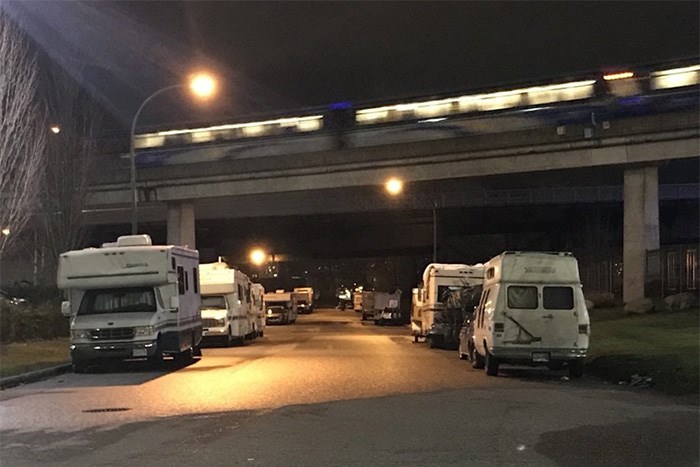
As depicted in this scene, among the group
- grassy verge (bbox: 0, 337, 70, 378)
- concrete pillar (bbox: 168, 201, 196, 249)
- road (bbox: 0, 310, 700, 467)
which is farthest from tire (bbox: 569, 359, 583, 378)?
concrete pillar (bbox: 168, 201, 196, 249)

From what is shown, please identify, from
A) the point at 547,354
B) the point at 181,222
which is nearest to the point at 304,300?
the point at 181,222

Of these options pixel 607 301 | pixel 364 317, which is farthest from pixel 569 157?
pixel 364 317

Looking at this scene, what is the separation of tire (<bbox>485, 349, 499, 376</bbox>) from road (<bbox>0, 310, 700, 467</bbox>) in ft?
0.68

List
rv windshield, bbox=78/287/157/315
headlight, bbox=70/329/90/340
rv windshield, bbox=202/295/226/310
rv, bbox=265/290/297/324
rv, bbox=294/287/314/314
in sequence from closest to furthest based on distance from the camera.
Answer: headlight, bbox=70/329/90/340 < rv windshield, bbox=78/287/157/315 < rv windshield, bbox=202/295/226/310 < rv, bbox=265/290/297/324 < rv, bbox=294/287/314/314

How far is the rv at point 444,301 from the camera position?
95.2ft

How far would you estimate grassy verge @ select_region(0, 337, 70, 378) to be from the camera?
759 inches

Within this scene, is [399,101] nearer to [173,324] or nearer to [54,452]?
[173,324]

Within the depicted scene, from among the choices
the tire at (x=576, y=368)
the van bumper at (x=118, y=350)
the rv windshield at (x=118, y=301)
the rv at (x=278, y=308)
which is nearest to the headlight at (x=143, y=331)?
the van bumper at (x=118, y=350)

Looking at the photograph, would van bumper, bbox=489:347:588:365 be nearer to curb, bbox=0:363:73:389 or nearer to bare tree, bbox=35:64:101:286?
curb, bbox=0:363:73:389

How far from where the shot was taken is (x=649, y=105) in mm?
37250

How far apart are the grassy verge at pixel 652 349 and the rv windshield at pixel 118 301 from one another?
11.2 meters

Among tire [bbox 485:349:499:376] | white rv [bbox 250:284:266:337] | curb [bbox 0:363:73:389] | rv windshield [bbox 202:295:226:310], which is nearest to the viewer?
curb [bbox 0:363:73:389]

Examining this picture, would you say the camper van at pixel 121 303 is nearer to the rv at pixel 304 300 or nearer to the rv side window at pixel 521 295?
the rv side window at pixel 521 295

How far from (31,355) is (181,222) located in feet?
82.9
